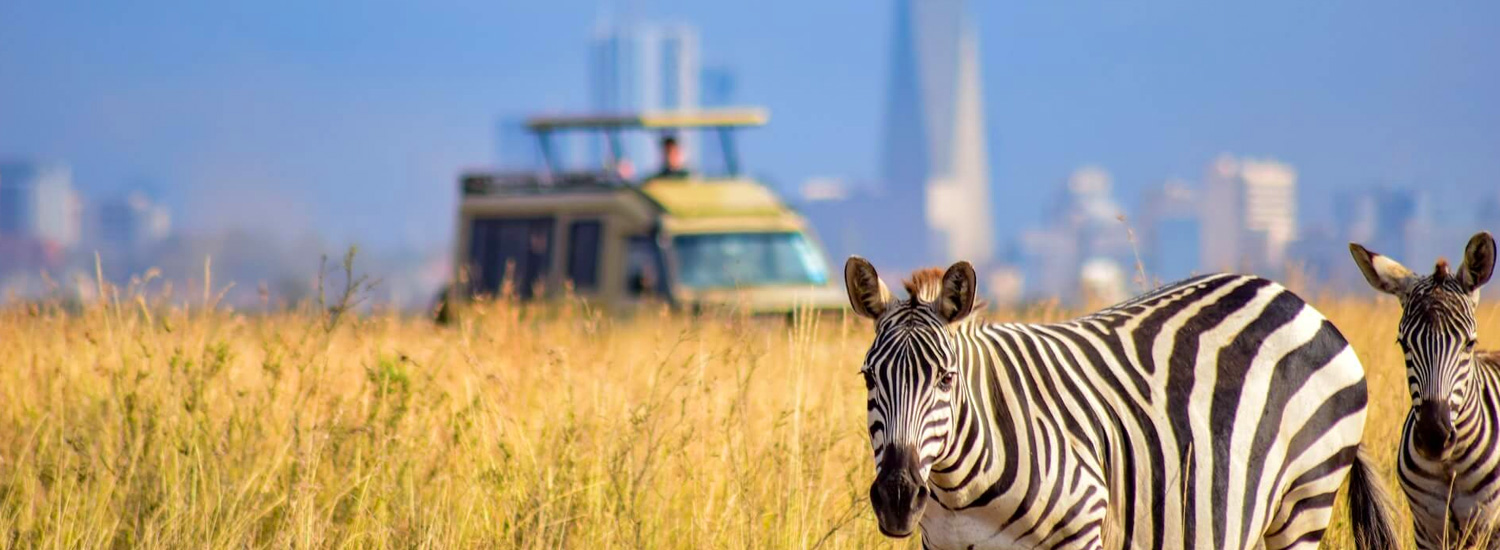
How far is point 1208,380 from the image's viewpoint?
440cm

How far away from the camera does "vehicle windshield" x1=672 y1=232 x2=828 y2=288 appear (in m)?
15.6

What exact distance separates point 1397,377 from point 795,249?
29.2 ft

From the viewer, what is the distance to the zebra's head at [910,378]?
3693 mm

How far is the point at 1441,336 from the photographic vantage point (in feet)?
15.9

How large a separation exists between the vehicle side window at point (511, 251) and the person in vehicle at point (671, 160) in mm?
1343

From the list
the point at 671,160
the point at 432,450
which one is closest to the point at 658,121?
the point at 671,160

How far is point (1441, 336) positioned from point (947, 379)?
178cm

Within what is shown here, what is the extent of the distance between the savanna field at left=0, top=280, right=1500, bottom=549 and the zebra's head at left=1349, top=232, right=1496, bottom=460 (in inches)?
65.3

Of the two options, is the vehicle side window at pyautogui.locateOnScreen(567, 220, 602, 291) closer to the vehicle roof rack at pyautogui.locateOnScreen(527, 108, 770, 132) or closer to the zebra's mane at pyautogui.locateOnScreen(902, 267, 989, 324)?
the vehicle roof rack at pyautogui.locateOnScreen(527, 108, 770, 132)

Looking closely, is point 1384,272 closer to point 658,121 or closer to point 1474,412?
point 1474,412

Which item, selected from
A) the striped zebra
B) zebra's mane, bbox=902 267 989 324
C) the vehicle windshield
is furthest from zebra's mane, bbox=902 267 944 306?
the vehicle windshield

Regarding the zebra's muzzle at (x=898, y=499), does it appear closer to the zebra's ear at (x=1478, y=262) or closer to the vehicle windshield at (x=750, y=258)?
the zebra's ear at (x=1478, y=262)

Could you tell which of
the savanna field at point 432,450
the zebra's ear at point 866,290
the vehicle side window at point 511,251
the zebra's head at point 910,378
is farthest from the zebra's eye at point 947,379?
the vehicle side window at point 511,251

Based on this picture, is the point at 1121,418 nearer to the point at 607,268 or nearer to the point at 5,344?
the point at 5,344
